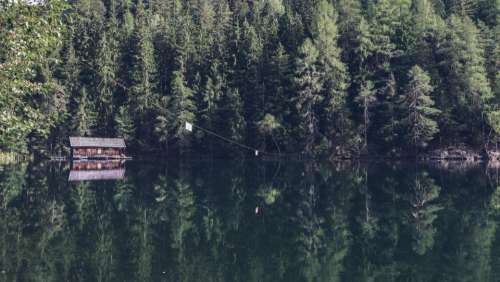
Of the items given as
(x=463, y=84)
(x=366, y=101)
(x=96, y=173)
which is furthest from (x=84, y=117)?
(x=463, y=84)

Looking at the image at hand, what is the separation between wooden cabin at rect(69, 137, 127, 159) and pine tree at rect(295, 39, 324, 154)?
77.1 feet

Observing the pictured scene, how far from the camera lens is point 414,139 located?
201 feet

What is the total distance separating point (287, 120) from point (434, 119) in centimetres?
1771

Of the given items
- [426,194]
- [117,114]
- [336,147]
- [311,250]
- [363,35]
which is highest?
[363,35]

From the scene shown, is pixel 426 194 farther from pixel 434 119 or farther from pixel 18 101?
pixel 434 119

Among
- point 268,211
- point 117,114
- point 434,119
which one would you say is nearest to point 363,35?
point 434,119

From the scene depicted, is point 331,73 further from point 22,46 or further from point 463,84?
point 22,46

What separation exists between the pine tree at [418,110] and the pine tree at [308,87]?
10424 millimetres

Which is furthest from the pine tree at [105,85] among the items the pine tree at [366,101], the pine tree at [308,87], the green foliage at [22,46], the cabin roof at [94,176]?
the green foliage at [22,46]

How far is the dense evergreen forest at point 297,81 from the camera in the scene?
63.1 meters

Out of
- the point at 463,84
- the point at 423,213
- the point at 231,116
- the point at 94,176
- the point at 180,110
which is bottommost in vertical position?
the point at 423,213

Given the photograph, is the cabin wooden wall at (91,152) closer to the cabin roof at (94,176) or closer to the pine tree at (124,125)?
the pine tree at (124,125)

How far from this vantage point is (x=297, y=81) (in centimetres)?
6762

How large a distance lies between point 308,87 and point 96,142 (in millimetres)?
27053
